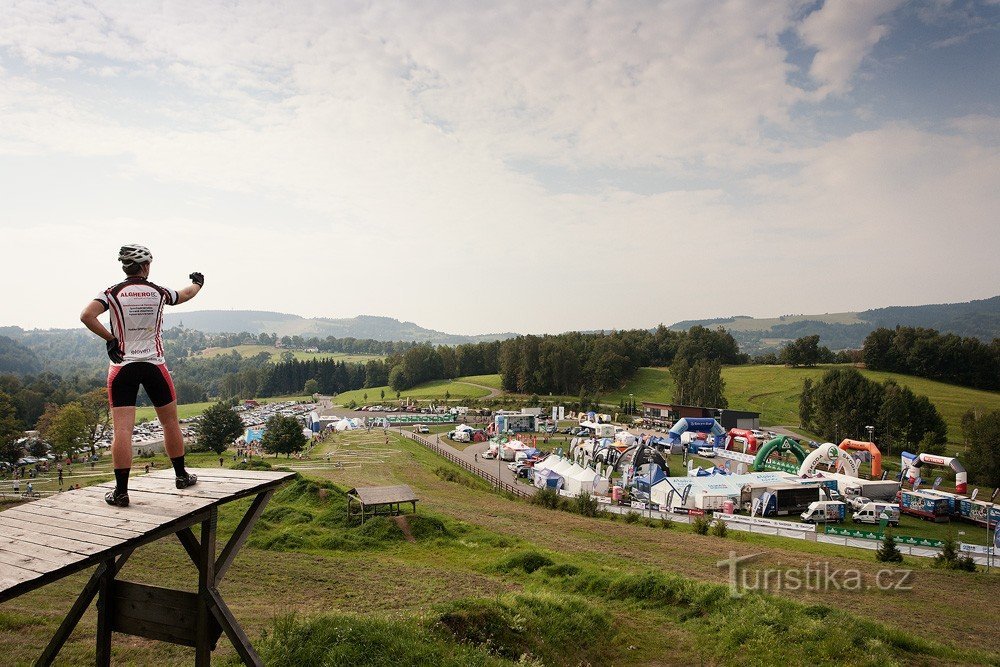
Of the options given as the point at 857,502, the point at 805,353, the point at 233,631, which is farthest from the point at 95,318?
the point at 805,353

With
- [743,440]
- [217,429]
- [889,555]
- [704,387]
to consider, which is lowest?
[743,440]

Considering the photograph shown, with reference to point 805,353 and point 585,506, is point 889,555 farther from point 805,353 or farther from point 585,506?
point 805,353

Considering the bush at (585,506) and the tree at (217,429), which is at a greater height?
the tree at (217,429)

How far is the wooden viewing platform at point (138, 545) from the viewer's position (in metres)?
4.42

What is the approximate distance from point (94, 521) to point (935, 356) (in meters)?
101

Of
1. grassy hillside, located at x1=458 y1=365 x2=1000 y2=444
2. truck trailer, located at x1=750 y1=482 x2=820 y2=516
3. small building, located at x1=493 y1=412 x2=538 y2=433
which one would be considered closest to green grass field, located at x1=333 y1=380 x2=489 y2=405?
grassy hillside, located at x1=458 y1=365 x2=1000 y2=444

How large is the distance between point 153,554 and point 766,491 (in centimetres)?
2892

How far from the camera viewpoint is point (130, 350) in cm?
564

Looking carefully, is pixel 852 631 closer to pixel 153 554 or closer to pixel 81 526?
pixel 81 526

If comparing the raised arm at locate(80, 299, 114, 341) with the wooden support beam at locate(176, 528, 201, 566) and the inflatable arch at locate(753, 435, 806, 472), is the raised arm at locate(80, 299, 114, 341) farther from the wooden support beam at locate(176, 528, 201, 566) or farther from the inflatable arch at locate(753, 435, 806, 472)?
the inflatable arch at locate(753, 435, 806, 472)

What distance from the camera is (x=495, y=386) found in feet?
337

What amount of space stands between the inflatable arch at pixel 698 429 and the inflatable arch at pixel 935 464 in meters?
14.7

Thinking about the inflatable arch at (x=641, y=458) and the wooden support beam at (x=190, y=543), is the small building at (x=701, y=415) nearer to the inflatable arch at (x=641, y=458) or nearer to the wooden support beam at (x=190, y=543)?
the inflatable arch at (x=641, y=458)

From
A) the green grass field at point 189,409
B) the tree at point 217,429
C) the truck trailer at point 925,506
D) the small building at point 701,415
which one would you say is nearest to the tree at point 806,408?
the small building at point 701,415
